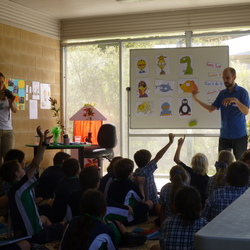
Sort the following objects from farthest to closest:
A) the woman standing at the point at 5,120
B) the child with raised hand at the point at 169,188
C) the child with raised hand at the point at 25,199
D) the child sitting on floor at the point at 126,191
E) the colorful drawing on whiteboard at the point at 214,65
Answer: the colorful drawing on whiteboard at the point at 214,65
the woman standing at the point at 5,120
the child sitting on floor at the point at 126,191
the child with raised hand at the point at 169,188
the child with raised hand at the point at 25,199

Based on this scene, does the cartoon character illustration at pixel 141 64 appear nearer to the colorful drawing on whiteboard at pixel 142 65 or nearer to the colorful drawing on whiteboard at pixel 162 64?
the colorful drawing on whiteboard at pixel 142 65

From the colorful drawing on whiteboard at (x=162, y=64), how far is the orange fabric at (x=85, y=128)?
1.51 metres

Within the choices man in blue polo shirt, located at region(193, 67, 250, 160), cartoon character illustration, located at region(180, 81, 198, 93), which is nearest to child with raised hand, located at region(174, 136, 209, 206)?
man in blue polo shirt, located at region(193, 67, 250, 160)

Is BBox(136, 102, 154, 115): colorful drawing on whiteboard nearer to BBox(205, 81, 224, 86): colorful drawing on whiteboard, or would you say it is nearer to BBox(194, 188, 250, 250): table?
BBox(205, 81, 224, 86): colorful drawing on whiteboard

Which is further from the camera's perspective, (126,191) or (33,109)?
(33,109)

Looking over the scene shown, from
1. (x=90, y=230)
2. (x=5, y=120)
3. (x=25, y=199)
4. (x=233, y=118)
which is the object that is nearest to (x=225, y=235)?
(x=90, y=230)

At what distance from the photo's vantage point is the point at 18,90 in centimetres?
717

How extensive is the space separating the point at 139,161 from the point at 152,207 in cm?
49

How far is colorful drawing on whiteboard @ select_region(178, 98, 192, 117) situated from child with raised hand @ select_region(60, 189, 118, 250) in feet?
15.3

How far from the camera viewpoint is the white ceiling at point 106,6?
6922mm

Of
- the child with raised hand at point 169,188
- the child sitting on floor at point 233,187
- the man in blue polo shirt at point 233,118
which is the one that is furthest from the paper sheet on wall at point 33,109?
the child sitting on floor at point 233,187

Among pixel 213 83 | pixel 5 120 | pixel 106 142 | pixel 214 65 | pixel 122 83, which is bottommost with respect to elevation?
pixel 106 142

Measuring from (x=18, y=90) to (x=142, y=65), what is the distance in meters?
2.06

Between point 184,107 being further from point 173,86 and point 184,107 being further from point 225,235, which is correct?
point 225,235
